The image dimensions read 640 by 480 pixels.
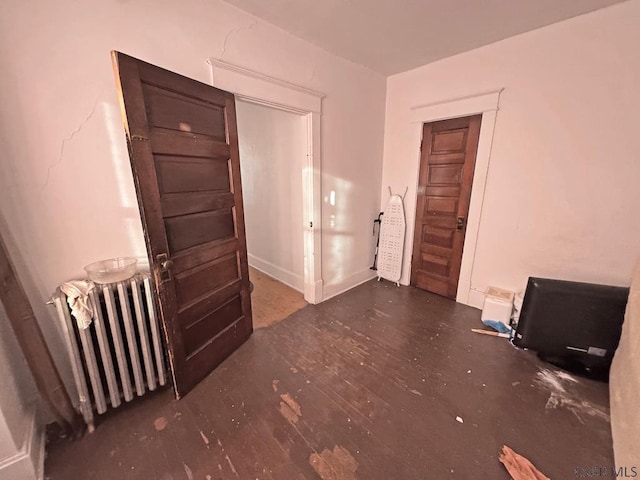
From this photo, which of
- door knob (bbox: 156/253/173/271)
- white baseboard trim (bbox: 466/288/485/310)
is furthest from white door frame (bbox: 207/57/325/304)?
white baseboard trim (bbox: 466/288/485/310)

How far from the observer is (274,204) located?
129 inches

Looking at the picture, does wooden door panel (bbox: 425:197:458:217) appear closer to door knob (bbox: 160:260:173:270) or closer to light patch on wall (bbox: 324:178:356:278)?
light patch on wall (bbox: 324:178:356:278)

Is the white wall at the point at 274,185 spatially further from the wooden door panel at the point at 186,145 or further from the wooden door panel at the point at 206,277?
the wooden door panel at the point at 206,277

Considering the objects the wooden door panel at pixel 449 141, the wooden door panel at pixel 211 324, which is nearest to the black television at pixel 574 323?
the wooden door panel at pixel 449 141

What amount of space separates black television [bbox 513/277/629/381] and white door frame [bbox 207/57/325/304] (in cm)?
195

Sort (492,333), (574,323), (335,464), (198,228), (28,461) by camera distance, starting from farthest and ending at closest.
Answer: (492,333)
(574,323)
(198,228)
(335,464)
(28,461)

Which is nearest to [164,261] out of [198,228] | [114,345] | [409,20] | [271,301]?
[198,228]

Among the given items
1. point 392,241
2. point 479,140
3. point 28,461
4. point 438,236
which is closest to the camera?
point 28,461

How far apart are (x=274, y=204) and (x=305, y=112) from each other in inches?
50.2

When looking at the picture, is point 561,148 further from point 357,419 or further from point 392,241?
point 357,419

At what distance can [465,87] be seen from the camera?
2498 millimetres

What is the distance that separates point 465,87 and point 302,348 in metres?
3.01

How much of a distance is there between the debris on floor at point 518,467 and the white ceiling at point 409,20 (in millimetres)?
2840

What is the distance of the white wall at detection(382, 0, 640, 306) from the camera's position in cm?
184
